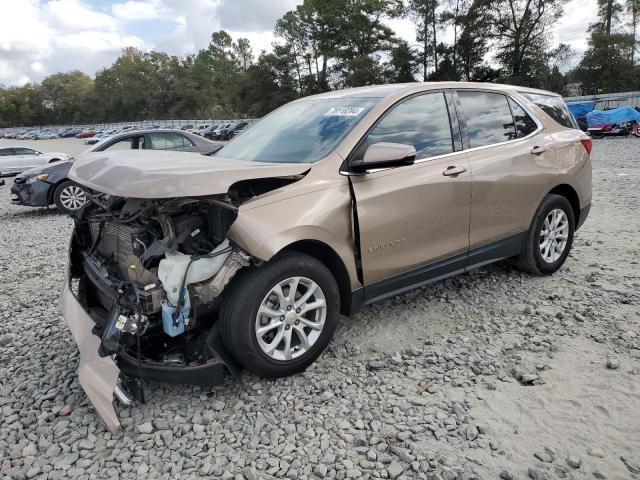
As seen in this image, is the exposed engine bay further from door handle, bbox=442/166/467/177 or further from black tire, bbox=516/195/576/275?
black tire, bbox=516/195/576/275

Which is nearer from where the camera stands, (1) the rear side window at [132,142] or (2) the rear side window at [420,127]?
(2) the rear side window at [420,127]

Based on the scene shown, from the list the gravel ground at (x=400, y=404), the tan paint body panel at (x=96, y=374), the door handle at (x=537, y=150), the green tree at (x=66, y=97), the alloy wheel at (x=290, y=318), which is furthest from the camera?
the green tree at (x=66, y=97)

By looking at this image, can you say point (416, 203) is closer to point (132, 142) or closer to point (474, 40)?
point (132, 142)

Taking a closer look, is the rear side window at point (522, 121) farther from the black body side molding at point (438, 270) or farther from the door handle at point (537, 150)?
the black body side molding at point (438, 270)

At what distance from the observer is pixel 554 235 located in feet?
15.4

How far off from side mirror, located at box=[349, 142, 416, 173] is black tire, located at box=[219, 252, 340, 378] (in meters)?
0.71

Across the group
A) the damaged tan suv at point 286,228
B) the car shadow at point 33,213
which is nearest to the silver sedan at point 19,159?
the car shadow at point 33,213

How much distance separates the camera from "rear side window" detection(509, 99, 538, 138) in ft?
14.4

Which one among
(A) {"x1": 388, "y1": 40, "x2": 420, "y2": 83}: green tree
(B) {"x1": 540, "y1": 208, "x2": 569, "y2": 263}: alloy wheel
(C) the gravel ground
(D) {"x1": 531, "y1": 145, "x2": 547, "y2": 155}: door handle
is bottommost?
(C) the gravel ground

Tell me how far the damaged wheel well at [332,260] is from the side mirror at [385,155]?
58 centimetres

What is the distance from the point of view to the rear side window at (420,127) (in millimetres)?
3514

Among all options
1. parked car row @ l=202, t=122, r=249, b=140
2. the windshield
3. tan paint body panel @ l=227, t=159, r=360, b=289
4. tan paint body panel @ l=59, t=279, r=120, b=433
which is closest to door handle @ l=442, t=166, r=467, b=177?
the windshield

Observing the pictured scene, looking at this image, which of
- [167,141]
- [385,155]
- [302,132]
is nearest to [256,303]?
[385,155]

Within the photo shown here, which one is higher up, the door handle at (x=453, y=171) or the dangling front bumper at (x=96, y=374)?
the door handle at (x=453, y=171)
